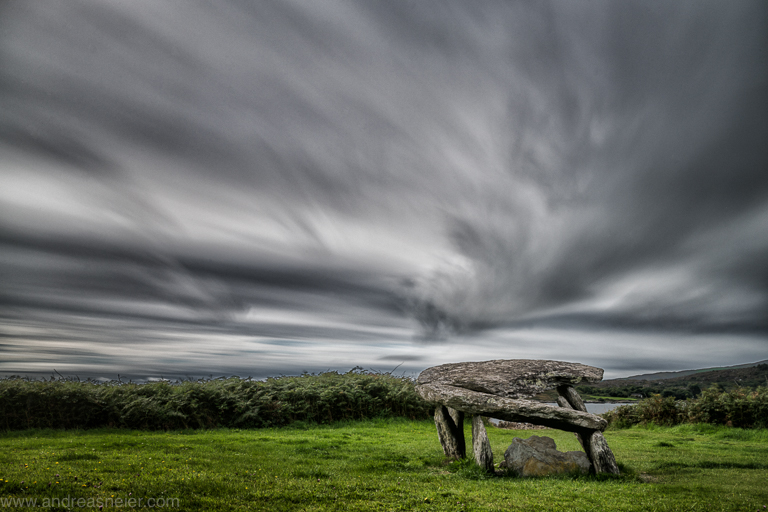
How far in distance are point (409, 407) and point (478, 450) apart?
54.0ft

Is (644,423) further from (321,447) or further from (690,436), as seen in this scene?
(321,447)

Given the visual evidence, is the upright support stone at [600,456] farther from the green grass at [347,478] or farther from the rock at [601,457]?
the green grass at [347,478]

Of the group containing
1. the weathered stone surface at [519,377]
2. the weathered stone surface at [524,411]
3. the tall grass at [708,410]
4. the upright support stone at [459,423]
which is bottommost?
the tall grass at [708,410]

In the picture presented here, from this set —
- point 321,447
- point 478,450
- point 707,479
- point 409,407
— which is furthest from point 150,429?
point 707,479

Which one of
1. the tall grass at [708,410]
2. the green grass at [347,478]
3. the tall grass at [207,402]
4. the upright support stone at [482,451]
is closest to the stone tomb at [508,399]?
the upright support stone at [482,451]

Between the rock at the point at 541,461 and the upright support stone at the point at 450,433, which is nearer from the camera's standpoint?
the rock at the point at 541,461

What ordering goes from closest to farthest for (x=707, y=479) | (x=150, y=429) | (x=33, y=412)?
1. (x=707, y=479)
2. (x=33, y=412)
3. (x=150, y=429)

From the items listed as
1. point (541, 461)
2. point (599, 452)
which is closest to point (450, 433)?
point (541, 461)

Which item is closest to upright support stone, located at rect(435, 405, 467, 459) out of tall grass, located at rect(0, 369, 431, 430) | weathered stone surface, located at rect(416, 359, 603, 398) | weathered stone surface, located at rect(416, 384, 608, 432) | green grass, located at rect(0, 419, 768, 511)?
green grass, located at rect(0, 419, 768, 511)

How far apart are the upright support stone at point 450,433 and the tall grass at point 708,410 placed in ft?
63.3

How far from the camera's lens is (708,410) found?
2341cm

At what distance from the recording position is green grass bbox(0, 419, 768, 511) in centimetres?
768

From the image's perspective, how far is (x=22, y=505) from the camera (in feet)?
21.1

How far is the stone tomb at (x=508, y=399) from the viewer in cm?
1127
